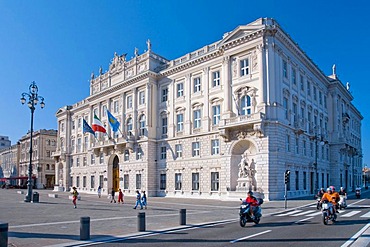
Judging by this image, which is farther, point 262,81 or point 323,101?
point 323,101

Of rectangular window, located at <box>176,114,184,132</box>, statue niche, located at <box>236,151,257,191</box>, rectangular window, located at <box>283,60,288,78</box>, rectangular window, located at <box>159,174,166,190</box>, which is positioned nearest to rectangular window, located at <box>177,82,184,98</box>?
rectangular window, located at <box>176,114,184,132</box>

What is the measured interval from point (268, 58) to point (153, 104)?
18.9 metres

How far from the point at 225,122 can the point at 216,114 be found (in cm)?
374

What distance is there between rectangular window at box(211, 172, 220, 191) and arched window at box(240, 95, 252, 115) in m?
7.88

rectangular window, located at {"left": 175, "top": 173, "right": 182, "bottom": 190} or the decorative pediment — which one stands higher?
the decorative pediment

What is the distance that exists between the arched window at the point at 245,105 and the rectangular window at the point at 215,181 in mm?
7882

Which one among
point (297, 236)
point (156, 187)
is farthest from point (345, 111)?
point (297, 236)

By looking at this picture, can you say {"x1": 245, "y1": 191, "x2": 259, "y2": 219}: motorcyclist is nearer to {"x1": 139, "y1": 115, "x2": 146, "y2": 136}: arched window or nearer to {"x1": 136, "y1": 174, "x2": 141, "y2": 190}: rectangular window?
{"x1": 136, "y1": 174, "x2": 141, "y2": 190}: rectangular window

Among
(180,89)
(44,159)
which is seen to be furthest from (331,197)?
(44,159)

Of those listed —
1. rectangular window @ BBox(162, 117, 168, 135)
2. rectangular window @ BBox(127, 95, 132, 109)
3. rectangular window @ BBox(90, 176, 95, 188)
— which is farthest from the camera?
rectangular window @ BBox(90, 176, 95, 188)

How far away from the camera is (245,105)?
36.7 metres

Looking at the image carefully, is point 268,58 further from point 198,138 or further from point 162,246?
point 162,246

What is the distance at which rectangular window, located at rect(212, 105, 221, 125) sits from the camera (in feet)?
132

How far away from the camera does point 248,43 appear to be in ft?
119
